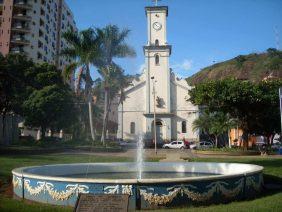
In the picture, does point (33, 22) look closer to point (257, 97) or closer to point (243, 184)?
point (257, 97)

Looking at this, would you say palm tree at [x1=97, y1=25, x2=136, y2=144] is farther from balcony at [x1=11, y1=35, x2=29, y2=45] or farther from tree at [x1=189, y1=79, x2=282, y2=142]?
balcony at [x1=11, y1=35, x2=29, y2=45]

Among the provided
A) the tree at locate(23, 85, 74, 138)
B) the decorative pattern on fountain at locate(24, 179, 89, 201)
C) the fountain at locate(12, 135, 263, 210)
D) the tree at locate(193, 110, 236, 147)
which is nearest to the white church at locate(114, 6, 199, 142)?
the tree at locate(193, 110, 236, 147)

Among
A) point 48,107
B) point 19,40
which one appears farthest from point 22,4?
point 48,107

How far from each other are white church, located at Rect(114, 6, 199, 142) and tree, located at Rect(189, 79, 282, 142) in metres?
22.4

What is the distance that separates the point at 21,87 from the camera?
4531 centimetres

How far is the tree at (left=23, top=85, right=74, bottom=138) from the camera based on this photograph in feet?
131

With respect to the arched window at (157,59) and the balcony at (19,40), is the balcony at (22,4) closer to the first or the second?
the balcony at (19,40)

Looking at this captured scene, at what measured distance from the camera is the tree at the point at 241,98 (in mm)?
33688

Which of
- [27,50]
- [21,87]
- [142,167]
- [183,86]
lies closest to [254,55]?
[183,86]

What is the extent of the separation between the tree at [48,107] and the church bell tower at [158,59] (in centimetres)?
1959

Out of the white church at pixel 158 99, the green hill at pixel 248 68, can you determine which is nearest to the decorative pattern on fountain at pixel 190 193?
the white church at pixel 158 99

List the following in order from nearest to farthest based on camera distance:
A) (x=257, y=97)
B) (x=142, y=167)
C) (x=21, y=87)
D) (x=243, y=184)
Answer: (x=243, y=184) < (x=142, y=167) < (x=257, y=97) < (x=21, y=87)

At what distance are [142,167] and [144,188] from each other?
19.7 feet

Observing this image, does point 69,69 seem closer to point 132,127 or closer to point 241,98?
point 241,98
